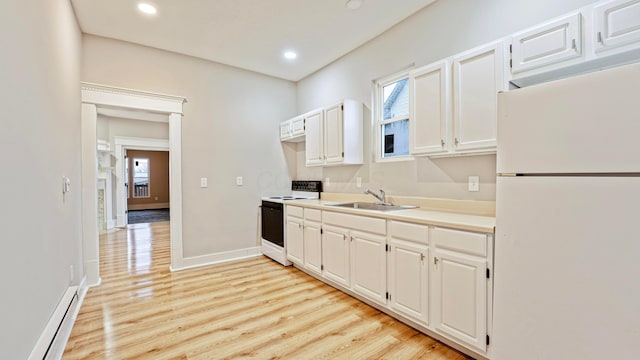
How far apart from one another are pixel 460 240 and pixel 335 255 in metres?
1.32

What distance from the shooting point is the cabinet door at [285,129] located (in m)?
4.30

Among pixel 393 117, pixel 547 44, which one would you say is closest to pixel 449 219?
pixel 547 44

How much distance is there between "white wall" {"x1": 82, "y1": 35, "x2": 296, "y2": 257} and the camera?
132 inches

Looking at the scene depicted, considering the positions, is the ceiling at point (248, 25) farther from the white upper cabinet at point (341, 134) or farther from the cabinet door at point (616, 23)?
the cabinet door at point (616, 23)

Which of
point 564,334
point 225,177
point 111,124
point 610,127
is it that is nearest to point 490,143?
point 610,127

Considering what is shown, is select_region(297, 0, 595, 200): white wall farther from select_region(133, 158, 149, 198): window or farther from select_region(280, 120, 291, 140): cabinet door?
select_region(133, 158, 149, 198): window

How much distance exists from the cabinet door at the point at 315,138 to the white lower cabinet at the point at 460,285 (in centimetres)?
204

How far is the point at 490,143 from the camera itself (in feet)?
6.44

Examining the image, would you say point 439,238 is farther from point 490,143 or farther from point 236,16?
point 236,16

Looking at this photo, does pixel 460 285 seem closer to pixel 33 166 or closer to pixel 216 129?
pixel 33 166

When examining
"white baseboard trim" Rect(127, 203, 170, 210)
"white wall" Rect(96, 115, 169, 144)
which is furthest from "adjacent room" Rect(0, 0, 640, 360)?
"white baseboard trim" Rect(127, 203, 170, 210)

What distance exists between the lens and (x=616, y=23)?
1.45m

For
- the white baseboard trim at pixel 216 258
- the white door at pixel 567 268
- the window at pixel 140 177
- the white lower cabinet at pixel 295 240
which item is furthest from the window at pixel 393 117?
the window at pixel 140 177

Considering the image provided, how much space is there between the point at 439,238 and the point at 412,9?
7.09 feet
